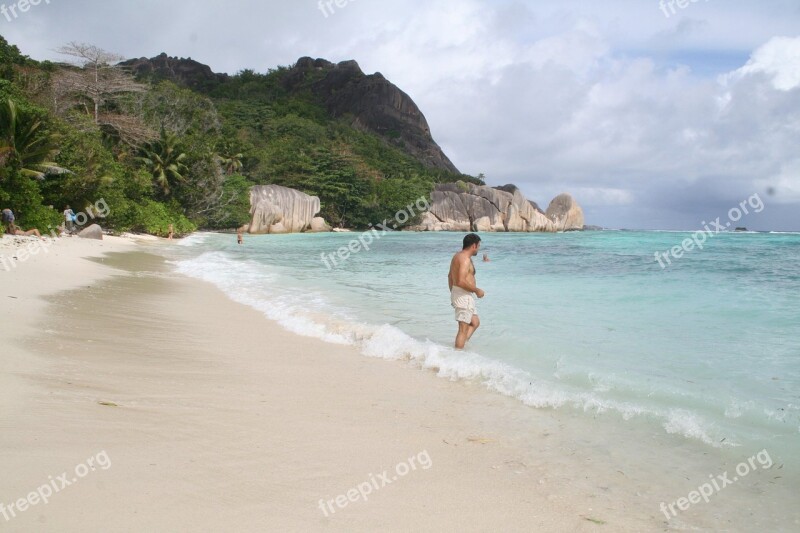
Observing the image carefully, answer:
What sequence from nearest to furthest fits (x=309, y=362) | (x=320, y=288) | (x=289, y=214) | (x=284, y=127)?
1. (x=309, y=362)
2. (x=320, y=288)
3. (x=289, y=214)
4. (x=284, y=127)

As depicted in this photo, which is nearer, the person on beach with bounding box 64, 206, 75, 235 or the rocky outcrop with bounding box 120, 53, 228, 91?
the person on beach with bounding box 64, 206, 75, 235

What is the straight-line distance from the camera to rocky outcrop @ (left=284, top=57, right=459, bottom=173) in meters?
101

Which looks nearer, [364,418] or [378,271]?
[364,418]

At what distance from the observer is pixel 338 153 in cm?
5488

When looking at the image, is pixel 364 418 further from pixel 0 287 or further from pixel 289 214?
pixel 289 214

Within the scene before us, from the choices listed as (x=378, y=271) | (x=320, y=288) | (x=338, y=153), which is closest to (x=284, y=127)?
(x=338, y=153)

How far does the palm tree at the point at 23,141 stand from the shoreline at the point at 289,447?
13722 mm

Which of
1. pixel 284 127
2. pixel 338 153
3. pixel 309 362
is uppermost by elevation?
pixel 284 127

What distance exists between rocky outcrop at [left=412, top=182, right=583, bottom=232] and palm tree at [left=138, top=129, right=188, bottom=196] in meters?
34.1

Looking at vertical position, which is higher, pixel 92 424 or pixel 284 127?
pixel 284 127

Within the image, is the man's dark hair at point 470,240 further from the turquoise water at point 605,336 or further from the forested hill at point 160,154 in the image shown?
the forested hill at point 160,154

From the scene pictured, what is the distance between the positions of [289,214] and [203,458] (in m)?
43.5

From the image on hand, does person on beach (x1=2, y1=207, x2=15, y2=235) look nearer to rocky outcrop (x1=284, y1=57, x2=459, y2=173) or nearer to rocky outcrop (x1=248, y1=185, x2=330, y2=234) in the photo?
rocky outcrop (x1=248, y1=185, x2=330, y2=234)

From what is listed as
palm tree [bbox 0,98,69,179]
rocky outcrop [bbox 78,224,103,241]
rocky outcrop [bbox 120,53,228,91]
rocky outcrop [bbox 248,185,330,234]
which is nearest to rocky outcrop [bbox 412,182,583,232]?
rocky outcrop [bbox 248,185,330,234]
